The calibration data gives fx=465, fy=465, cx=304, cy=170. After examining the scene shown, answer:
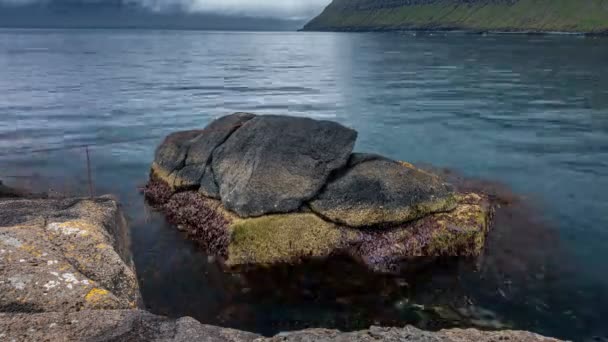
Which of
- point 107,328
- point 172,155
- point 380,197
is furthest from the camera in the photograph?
point 172,155

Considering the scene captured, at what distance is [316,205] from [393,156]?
39.1 feet

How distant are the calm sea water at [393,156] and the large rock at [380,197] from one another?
6.20 feet

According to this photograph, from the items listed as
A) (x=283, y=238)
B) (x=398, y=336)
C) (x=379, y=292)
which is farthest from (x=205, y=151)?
(x=398, y=336)

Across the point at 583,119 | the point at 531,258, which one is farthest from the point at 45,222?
the point at 583,119

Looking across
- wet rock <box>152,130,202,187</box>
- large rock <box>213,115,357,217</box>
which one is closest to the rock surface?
large rock <box>213,115,357,217</box>

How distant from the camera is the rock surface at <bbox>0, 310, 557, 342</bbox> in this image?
16.7 ft

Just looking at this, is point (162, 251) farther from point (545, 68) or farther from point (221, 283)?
point (545, 68)

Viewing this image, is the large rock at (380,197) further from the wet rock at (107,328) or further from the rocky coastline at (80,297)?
the wet rock at (107,328)

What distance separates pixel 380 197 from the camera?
47.0ft

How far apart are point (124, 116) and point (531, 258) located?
32.9 m

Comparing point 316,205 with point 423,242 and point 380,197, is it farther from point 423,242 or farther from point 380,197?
point 423,242

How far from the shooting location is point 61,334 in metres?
5.07

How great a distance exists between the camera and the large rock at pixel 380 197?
14211 mm

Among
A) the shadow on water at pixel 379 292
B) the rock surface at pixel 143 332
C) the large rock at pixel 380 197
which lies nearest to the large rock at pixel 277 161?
the large rock at pixel 380 197
